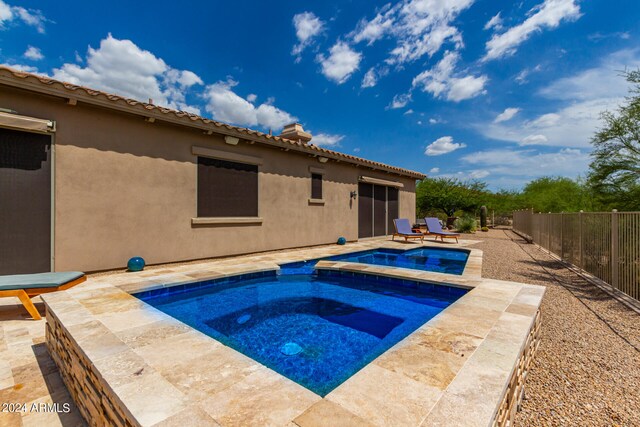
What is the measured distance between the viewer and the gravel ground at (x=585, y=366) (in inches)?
94.7

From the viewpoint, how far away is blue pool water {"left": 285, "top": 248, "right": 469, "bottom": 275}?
8.33m

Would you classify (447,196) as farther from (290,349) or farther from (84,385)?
(84,385)

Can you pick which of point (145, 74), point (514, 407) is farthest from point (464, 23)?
point (145, 74)

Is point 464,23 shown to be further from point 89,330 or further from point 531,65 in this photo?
point 89,330

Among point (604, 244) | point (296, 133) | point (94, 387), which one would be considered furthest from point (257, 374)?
point (296, 133)

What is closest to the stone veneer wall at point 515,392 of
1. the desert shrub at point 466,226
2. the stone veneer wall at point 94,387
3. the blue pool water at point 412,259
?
the stone veneer wall at point 94,387

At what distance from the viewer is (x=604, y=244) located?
7000 mm

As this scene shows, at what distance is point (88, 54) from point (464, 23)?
1462 centimetres

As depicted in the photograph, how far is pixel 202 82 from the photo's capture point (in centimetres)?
1819

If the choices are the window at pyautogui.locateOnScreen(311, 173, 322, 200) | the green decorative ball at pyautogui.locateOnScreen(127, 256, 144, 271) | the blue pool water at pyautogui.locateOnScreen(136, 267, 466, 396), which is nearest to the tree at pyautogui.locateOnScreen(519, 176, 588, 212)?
the window at pyautogui.locateOnScreen(311, 173, 322, 200)

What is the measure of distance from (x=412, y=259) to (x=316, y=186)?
4.95 metres

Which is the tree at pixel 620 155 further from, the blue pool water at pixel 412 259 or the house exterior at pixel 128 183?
the house exterior at pixel 128 183

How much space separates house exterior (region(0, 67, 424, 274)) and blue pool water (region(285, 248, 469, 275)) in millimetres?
2286

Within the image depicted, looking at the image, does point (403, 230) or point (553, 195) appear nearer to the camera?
point (403, 230)
